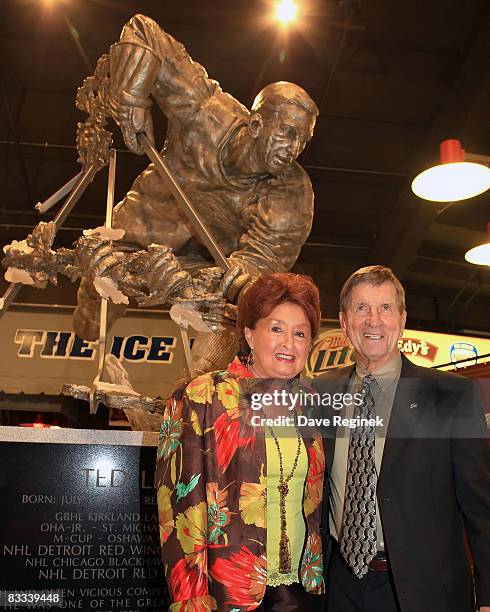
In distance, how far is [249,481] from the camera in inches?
60.9

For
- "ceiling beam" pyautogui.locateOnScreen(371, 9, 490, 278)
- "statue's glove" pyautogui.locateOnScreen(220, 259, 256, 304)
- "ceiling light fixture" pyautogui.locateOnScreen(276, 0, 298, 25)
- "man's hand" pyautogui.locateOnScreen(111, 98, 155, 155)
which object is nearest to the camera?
"statue's glove" pyautogui.locateOnScreen(220, 259, 256, 304)

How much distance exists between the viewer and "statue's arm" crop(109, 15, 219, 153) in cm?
272

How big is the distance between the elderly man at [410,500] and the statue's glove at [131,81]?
161cm

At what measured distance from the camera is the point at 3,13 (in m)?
6.70

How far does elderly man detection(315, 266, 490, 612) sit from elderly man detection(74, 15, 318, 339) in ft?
3.21

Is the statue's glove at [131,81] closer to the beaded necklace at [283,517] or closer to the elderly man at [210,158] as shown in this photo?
the elderly man at [210,158]

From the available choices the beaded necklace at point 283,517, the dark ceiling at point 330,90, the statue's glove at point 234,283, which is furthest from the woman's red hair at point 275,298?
the dark ceiling at point 330,90

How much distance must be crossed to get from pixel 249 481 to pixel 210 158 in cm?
168

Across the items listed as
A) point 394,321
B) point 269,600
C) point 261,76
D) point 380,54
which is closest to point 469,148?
point 380,54

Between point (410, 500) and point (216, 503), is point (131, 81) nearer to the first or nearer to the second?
point (216, 503)

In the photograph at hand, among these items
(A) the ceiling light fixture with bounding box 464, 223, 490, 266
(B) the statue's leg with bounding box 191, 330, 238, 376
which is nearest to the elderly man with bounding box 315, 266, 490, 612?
(B) the statue's leg with bounding box 191, 330, 238, 376

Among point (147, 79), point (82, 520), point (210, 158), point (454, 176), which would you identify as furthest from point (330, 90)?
point (82, 520)

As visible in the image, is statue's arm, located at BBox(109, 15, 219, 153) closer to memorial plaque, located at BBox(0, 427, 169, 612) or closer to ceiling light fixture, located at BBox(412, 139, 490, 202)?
memorial plaque, located at BBox(0, 427, 169, 612)

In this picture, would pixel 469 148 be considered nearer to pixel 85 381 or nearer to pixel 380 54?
pixel 380 54
